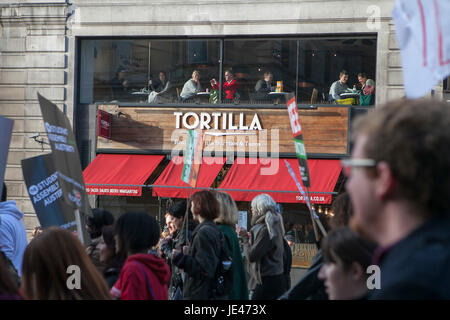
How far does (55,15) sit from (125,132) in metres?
3.19

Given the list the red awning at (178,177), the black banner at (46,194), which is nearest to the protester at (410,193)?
the black banner at (46,194)

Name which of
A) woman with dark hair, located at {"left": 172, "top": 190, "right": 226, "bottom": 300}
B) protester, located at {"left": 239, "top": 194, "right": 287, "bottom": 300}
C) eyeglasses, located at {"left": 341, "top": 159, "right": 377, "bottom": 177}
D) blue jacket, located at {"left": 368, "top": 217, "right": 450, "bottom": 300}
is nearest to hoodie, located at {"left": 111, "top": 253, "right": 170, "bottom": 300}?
woman with dark hair, located at {"left": 172, "top": 190, "right": 226, "bottom": 300}

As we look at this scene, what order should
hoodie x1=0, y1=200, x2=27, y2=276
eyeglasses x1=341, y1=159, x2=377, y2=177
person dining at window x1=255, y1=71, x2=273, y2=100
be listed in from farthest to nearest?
1. person dining at window x1=255, y1=71, x2=273, y2=100
2. hoodie x1=0, y1=200, x2=27, y2=276
3. eyeglasses x1=341, y1=159, x2=377, y2=177

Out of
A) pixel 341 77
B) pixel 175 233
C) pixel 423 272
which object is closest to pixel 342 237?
pixel 423 272

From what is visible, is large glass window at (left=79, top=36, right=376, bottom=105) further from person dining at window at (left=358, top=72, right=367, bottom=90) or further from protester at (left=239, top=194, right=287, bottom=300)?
protester at (left=239, top=194, right=287, bottom=300)

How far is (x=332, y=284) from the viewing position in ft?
10.1

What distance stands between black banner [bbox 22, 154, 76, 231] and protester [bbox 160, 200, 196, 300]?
54.3 inches

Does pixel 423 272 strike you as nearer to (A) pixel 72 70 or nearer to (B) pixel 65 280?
(B) pixel 65 280

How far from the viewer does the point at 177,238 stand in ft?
24.6

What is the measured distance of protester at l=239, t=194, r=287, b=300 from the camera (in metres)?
7.21

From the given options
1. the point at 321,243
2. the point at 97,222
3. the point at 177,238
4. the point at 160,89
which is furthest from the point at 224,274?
the point at 160,89

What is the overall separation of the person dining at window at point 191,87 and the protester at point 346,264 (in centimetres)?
1215

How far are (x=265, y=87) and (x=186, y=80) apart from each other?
1.84m

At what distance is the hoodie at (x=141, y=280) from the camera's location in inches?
161
